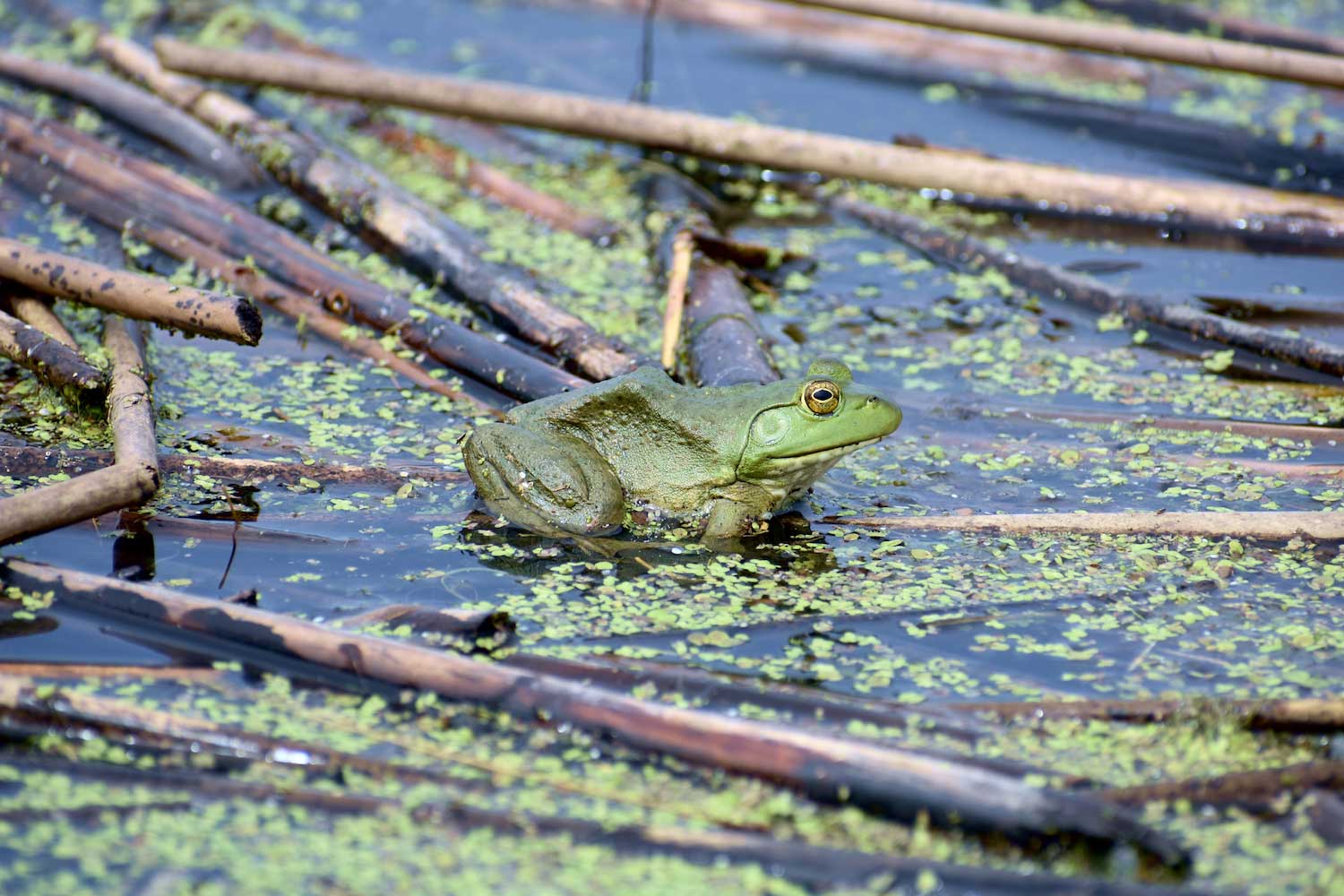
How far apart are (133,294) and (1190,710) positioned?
3.84 metres

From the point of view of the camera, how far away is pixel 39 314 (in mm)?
5465

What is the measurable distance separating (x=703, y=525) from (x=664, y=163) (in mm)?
4066

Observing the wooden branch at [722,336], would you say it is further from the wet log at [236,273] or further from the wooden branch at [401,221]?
the wet log at [236,273]

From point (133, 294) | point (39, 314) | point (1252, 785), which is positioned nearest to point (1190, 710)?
point (1252, 785)

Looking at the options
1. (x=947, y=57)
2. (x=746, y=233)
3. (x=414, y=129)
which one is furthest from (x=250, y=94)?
(x=947, y=57)

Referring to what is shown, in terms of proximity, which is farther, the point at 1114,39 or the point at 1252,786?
the point at 1114,39

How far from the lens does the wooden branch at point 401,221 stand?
5988 millimetres

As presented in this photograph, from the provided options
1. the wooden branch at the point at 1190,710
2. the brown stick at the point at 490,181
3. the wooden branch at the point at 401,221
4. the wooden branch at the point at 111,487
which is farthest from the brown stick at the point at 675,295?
the wooden branch at the point at 1190,710

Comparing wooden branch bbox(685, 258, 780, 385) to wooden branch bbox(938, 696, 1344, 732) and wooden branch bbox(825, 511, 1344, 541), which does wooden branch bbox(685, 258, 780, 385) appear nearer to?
wooden branch bbox(825, 511, 1344, 541)

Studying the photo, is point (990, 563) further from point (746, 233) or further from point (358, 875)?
point (746, 233)

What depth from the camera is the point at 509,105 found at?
7.59m

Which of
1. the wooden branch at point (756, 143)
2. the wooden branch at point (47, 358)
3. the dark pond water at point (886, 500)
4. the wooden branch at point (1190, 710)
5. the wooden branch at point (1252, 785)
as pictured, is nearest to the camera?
the wooden branch at point (1252, 785)

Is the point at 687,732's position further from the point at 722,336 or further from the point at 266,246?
the point at 266,246

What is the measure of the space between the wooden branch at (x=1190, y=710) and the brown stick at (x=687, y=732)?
58 centimetres
